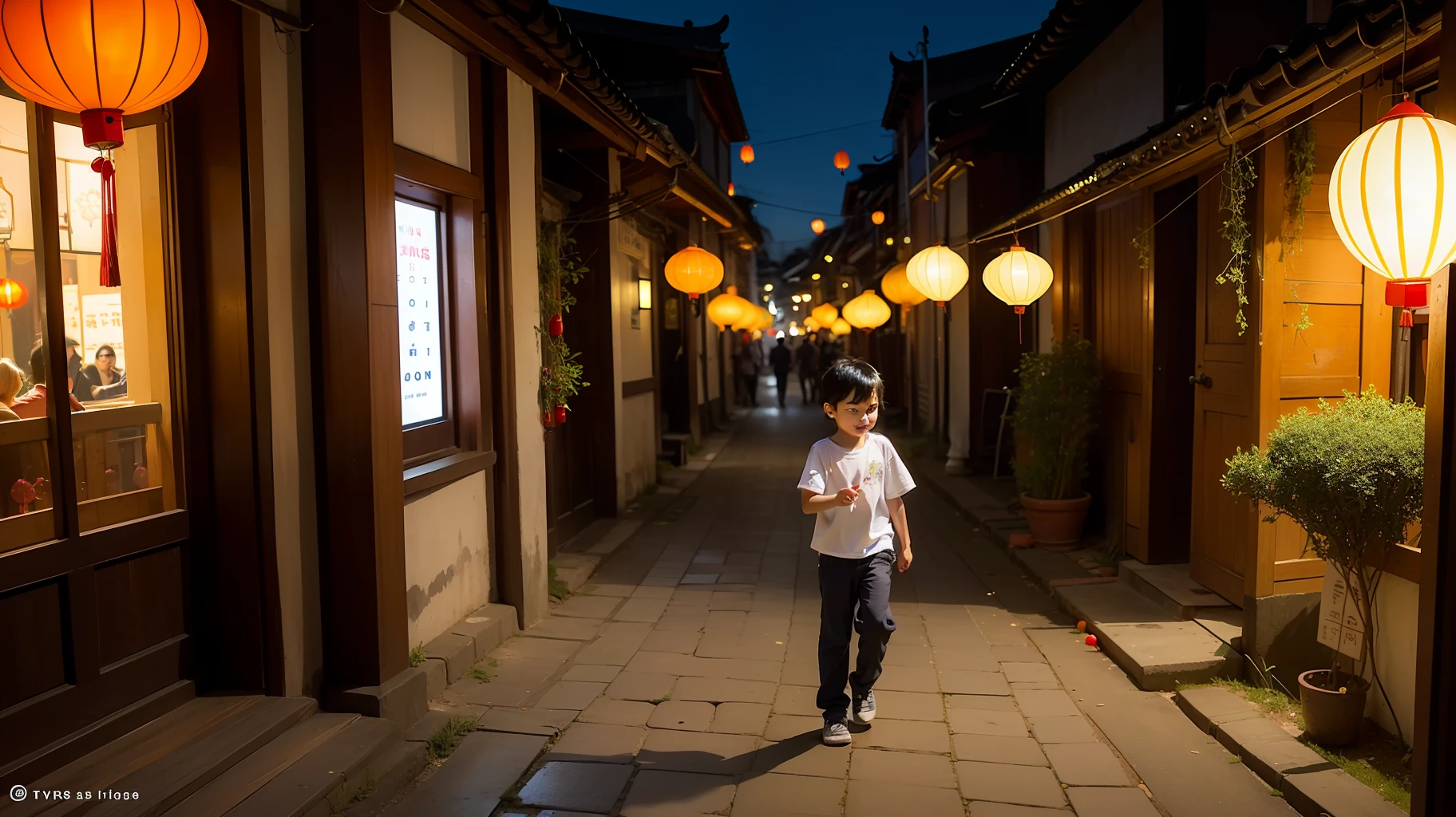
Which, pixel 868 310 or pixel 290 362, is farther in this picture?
pixel 868 310

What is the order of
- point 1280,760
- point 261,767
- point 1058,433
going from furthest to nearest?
point 1058,433 < point 1280,760 < point 261,767

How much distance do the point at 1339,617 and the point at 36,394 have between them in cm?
606

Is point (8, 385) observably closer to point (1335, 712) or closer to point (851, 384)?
point (851, 384)

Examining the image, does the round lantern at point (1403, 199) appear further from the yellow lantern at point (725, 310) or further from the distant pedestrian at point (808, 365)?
the distant pedestrian at point (808, 365)

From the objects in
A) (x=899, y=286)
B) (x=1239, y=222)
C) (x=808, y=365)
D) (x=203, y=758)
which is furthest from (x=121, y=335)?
(x=808, y=365)

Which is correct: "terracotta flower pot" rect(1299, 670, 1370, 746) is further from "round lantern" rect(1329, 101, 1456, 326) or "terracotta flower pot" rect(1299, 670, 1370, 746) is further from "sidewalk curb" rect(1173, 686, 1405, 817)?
"round lantern" rect(1329, 101, 1456, 326)

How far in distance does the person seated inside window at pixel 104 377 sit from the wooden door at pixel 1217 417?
6139mm

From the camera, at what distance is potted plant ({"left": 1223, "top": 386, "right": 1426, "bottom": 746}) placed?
4363 millimetres

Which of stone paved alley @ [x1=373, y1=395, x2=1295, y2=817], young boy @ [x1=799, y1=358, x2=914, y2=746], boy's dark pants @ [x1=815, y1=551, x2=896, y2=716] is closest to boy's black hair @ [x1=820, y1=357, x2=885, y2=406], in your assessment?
young boy @ [x1=799, y1=358, x2=914, y2=746]

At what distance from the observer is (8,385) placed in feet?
11.6

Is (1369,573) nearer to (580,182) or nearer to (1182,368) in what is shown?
(1182,368)

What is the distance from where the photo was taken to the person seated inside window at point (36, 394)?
357cm

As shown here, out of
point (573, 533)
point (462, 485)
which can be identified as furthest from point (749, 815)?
point (573, 533)

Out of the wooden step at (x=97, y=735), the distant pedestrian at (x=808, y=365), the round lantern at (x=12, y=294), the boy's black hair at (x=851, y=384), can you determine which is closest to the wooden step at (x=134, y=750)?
the wooden step at (x=97, y=735)
